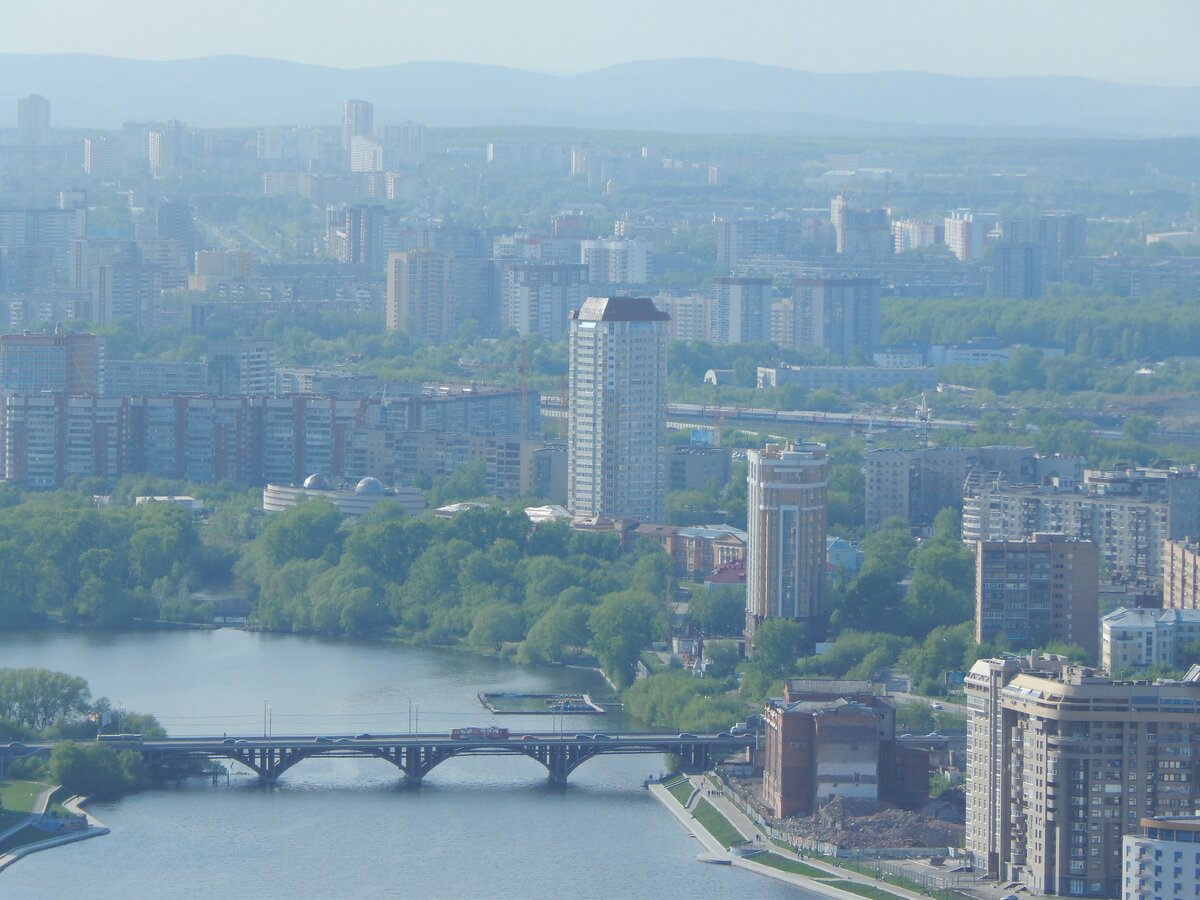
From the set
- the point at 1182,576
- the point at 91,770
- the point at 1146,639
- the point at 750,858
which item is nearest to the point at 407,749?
the point at 91,770

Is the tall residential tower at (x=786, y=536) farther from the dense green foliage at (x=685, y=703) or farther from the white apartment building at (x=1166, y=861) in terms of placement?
the white apartment building at (x=1166, y=861)

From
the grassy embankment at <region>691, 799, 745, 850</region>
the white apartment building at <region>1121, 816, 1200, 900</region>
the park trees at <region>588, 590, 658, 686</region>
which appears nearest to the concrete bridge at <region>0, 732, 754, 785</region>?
the grassy embankment at <region>691, 799, 745, 850</region>

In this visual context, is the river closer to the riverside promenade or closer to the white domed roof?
the riverside promenade

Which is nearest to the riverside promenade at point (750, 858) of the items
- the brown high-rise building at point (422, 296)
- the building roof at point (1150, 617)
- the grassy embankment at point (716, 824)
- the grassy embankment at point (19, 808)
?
the grassy embankment at point (716, 824)

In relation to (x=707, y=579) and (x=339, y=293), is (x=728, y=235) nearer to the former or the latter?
(x=339, y=293)

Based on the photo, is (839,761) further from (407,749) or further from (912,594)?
(912,594)

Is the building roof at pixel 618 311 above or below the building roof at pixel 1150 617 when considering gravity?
above
